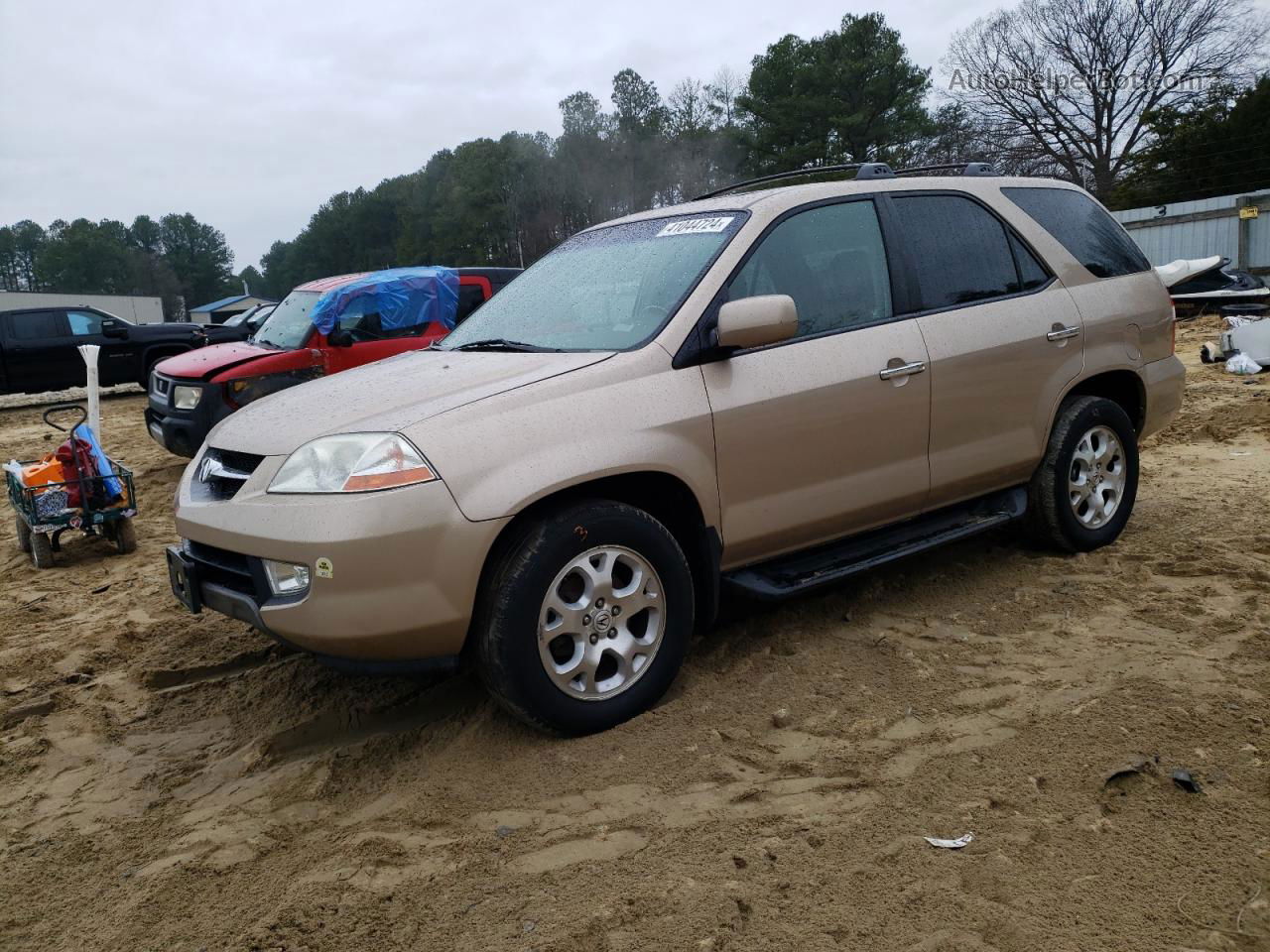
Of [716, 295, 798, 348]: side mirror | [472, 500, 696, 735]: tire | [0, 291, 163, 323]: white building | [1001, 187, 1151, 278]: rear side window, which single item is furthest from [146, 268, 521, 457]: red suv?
[0, 291, 163, 323]: white building

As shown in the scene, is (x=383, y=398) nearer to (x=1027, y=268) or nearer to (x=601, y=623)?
(x=601, y=623)

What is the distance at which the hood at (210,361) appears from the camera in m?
8.26

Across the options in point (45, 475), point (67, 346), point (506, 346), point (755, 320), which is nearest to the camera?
point (755, 320)

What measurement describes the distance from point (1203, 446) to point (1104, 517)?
142 inches

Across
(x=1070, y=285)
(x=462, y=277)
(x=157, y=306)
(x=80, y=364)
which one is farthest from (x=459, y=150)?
(x=1070, y=285)

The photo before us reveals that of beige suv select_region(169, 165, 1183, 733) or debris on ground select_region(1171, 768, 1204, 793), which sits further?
beige suv select_region(169, 165, 1183, 733)

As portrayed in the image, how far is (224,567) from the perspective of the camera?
3.35 meters

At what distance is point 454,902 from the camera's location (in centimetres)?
253

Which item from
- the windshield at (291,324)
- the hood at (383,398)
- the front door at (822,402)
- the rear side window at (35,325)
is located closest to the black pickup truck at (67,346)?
the rear side window at (35,325)

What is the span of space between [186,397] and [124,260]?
116589 mm

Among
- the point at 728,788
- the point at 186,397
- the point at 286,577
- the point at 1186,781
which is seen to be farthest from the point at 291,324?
the point at 1186,781

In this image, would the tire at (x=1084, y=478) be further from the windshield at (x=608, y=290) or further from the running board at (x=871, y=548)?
the windshield at (x=608, y=290)

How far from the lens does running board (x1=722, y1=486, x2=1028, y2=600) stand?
375cm

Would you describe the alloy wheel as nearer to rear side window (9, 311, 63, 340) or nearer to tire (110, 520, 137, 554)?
tire (110, 520, 137, 554)
